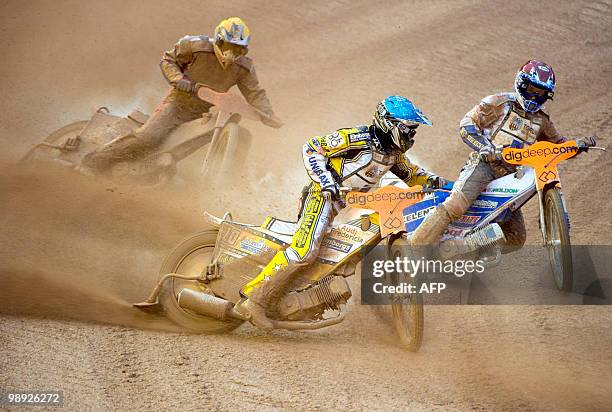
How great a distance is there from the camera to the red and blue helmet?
9.59 meters

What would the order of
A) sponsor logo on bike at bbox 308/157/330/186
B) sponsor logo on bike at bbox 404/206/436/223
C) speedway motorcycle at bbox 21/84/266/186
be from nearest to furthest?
sponsor logo on bike at bbox 308/157/330/186, sponsor logo on bike at bbox 404/206/436/223, speedway motorcycle at bbox 21/84/266/186

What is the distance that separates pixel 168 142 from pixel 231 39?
158 centimetres

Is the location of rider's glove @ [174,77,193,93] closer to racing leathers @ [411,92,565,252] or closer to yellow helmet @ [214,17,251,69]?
yellow helmet @ [214,17,251,69]

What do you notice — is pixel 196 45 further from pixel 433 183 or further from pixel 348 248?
pixel 348 248

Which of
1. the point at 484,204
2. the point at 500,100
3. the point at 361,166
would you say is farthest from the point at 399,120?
the point at 500,100

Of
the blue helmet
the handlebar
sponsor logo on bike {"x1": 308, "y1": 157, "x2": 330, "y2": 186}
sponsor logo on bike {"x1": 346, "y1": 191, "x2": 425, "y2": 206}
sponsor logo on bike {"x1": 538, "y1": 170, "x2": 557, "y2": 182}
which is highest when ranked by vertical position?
the handlebar

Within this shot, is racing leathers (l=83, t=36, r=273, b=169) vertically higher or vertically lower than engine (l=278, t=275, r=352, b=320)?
higher

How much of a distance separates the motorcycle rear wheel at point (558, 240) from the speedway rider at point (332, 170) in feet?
6.16

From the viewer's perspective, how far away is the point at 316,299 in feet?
28.1

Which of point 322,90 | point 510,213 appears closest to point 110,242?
point 510,213

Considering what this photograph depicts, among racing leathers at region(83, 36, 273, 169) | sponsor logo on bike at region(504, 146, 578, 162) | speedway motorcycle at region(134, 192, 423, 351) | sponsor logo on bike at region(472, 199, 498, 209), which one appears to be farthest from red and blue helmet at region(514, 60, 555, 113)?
racing leathers at region(83, 36, 273, 169)

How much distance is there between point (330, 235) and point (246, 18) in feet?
32.7

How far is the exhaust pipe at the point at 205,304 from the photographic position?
8.66 metres

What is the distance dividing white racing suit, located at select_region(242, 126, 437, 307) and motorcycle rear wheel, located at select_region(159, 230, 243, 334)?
50cm
